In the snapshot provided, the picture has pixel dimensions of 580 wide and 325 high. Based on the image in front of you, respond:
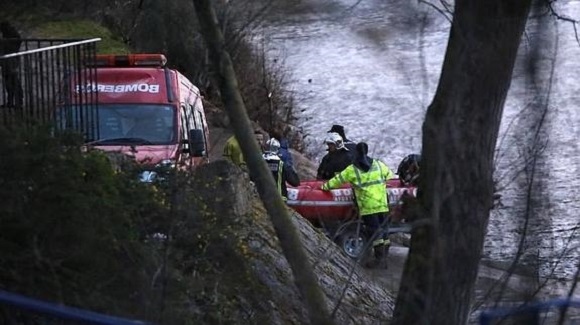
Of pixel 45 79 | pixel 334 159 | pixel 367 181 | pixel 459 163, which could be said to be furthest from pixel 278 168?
pixel 459 163

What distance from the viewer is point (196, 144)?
9.74 metres

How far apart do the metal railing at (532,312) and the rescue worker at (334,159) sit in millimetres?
11043

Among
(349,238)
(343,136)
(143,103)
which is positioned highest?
(143,103)

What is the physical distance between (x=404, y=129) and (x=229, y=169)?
4.62ft

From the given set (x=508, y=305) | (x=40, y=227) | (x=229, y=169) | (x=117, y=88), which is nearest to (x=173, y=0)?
(x=229, y=169)

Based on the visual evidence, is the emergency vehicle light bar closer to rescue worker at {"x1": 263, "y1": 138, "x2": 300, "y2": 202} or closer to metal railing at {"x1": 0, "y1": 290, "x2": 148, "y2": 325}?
rescue worker at {"x1": 263, "y1": 138, "x2": 300, "y2": 202}

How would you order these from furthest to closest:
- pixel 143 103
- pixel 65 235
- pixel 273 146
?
pixel 273 146, pixel 143 103, pixel 65 235

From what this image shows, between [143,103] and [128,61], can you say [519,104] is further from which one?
[128,61]

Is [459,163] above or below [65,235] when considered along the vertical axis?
above

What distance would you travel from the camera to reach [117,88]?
13.4 metres

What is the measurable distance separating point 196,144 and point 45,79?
4.14 feet

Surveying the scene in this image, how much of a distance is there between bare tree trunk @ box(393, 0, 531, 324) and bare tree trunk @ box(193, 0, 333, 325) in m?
0.64

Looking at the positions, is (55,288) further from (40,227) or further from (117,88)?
(117,88)

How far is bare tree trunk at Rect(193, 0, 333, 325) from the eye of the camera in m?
5.12
